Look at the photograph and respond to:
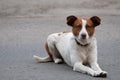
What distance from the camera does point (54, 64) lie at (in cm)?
775

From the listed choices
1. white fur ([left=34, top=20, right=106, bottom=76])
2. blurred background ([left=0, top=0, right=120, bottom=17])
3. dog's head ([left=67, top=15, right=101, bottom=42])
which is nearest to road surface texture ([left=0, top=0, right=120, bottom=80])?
blurred background ([left=0, top=0, right=120, bottom=17])

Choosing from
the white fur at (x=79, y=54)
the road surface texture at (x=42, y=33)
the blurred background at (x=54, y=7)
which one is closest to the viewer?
the white fur at (x=79, y=54)

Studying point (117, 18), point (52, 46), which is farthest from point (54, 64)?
point (117, 18)

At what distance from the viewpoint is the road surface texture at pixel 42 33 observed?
7.08 m

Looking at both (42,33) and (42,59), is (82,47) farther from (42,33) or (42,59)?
(42,33)

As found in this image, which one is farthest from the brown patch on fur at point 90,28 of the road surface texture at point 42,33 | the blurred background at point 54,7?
the blurred background at point 54,7

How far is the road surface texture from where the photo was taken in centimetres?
708

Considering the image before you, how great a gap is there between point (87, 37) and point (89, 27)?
0.15 meters

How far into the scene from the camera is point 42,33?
11.8m

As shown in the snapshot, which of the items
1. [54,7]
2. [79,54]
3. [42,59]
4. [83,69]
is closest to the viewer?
[83,69]

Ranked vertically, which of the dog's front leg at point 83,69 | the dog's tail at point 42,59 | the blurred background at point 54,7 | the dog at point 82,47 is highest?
the dog at point 82,47

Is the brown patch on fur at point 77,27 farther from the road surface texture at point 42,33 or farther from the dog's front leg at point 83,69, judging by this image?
the road surface texture at point 42,33

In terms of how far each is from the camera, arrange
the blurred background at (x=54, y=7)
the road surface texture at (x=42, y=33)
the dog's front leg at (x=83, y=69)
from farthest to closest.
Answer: the blurred background at (x=54, y=7), the road surface texture at (x=42, y=33), the dog's front leg at (x=83, y=69)

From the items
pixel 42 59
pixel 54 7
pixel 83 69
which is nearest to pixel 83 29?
pixel 83 69
